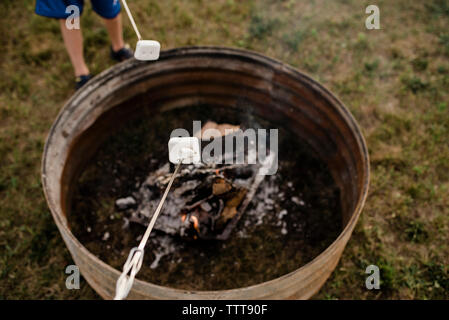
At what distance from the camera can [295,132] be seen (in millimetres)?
3641

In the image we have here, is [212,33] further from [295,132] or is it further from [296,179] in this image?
[296,179]

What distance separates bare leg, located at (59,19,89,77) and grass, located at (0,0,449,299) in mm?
383

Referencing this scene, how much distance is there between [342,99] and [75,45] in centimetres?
266

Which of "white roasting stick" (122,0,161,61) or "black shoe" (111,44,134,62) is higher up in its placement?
"black shoe" (111,44,134,62)

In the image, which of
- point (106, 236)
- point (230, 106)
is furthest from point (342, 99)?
point (106, 236)

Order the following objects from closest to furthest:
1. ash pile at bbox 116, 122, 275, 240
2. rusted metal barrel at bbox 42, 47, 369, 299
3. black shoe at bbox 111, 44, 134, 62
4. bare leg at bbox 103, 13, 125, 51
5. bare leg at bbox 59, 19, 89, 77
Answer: rusted metal barrel at bbox 42, 47, 369, 299 → ash pile at bbox 116, 122, 275, 240 → bare leg at bbox 59, 19, 89, 77 → bare leg at bbox 103, 13, 125, 51 → black shoe at bbox 111, 44, 134, 62

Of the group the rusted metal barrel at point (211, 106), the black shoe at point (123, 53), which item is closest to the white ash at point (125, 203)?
the rusted metal barrel at point (211, 106)

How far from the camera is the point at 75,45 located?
3557 mm

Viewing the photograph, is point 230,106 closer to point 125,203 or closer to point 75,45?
point 125,203

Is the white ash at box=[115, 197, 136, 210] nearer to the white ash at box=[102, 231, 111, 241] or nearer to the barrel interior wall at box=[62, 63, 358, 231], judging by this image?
the white ash at box=[102, 231, 111, 241]

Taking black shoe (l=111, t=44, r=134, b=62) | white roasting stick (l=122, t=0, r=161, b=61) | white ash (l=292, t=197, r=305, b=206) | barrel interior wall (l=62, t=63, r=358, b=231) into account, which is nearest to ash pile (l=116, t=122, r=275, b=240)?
white ash (l=292, t=197, r=305, b=206)

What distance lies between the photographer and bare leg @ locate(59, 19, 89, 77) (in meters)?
3.46

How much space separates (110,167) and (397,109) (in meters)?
2.89
